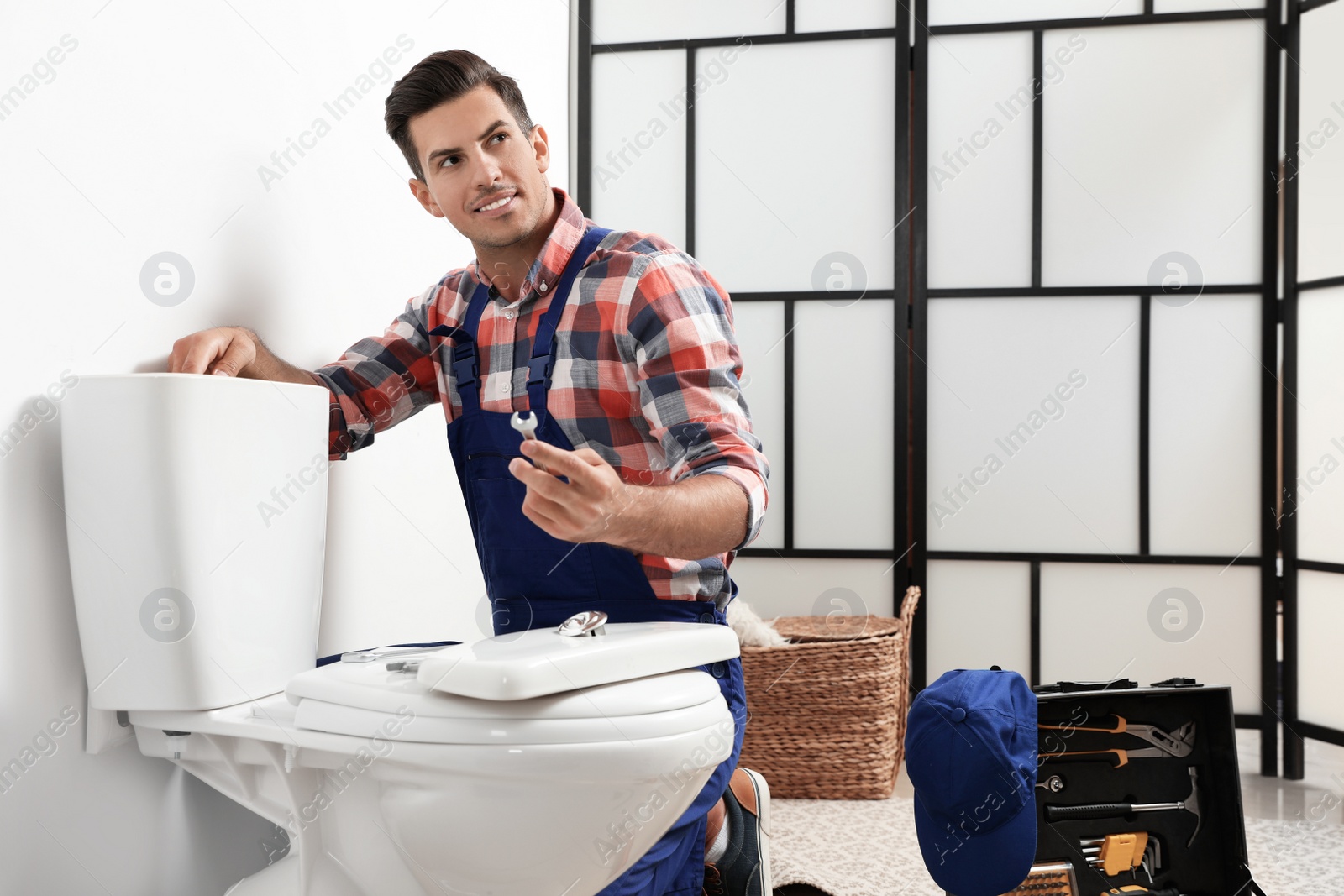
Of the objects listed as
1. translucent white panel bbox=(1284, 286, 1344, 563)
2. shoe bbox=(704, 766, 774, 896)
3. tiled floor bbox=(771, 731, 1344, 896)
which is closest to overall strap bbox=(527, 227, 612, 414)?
shoe bbox=(704, 766, 774, 896)

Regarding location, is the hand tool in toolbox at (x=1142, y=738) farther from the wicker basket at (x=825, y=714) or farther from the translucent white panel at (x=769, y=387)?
the translucent white panel at (x=769, y=387)

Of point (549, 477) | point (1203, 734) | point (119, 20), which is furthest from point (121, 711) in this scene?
point (1203, 734)

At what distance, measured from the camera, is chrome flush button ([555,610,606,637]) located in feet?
2.81

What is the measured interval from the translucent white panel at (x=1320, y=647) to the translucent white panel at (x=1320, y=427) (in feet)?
0.20

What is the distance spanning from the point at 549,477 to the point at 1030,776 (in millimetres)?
717

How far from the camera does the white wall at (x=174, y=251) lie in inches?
33.5

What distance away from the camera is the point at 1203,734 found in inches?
52.6

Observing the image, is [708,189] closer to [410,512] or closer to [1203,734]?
[410,512]

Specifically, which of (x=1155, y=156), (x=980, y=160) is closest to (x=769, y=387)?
(x=980, y=160)

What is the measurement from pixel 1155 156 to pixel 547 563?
77.0 inches

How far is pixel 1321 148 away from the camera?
2.18 meters

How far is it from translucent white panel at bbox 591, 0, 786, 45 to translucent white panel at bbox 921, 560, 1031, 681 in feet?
4.70

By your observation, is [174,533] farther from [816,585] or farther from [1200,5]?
[1200,5]

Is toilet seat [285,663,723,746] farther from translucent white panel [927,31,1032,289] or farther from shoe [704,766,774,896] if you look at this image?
translucent white panel [927,31,1032,289]
